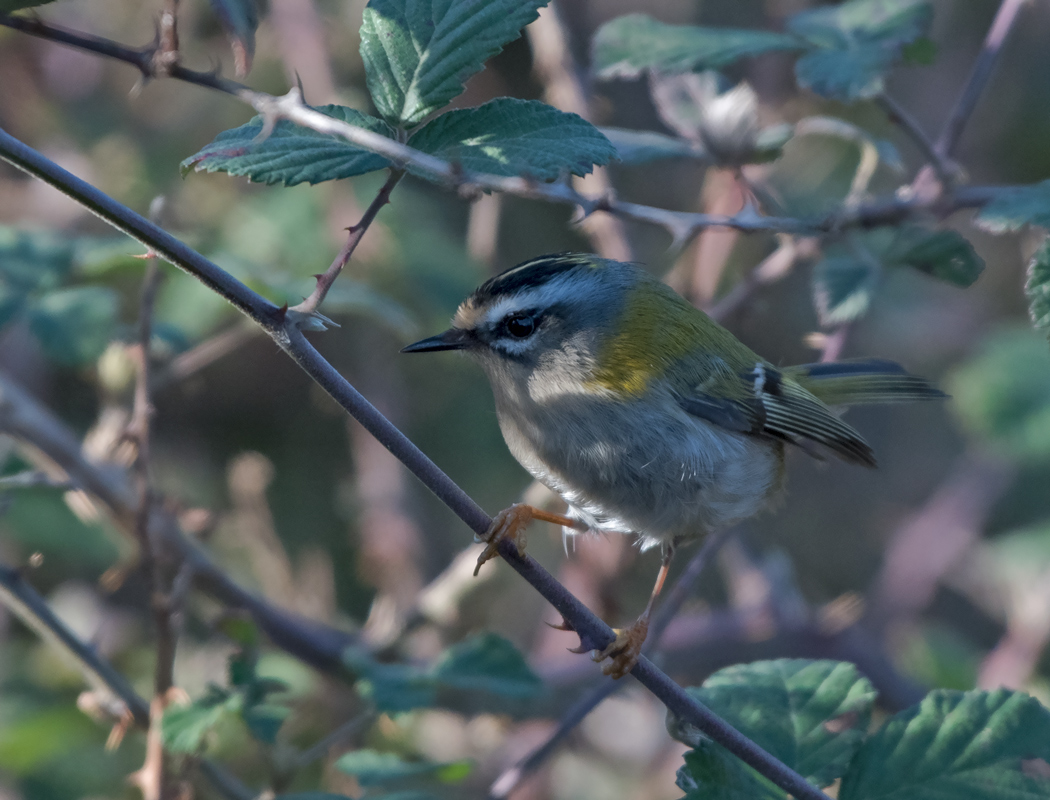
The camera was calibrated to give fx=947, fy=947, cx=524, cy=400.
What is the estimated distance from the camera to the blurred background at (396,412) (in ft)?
6.56

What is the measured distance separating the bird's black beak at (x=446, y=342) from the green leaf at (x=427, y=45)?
0.54m

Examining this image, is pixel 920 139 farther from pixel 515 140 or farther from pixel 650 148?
pixel 515 140

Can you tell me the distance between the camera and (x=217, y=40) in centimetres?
288

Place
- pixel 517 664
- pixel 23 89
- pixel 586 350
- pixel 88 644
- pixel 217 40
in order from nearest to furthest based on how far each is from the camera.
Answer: pixel 88 644, pixel 517 664, pixel 586 350, pixel 23 89, pixel 217 40

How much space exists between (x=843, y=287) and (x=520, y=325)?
1.89 feet

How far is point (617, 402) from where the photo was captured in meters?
1.51

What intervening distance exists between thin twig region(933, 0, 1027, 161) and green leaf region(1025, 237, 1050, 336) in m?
0.53

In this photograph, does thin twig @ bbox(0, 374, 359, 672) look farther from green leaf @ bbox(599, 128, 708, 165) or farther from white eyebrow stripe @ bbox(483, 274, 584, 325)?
green leaf @ bbox(599, 128, 708, 165)

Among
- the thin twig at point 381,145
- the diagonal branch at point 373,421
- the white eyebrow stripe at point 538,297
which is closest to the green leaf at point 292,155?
the thin twig at point 381,145

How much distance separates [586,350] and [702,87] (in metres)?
0.59

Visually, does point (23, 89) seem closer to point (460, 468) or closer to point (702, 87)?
point (460, 468)

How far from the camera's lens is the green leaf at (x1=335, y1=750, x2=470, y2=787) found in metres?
1.28

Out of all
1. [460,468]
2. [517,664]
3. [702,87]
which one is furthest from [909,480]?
[517,664]

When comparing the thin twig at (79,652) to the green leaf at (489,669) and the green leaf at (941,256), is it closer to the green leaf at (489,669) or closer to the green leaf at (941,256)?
the green leaf at (489,669)
